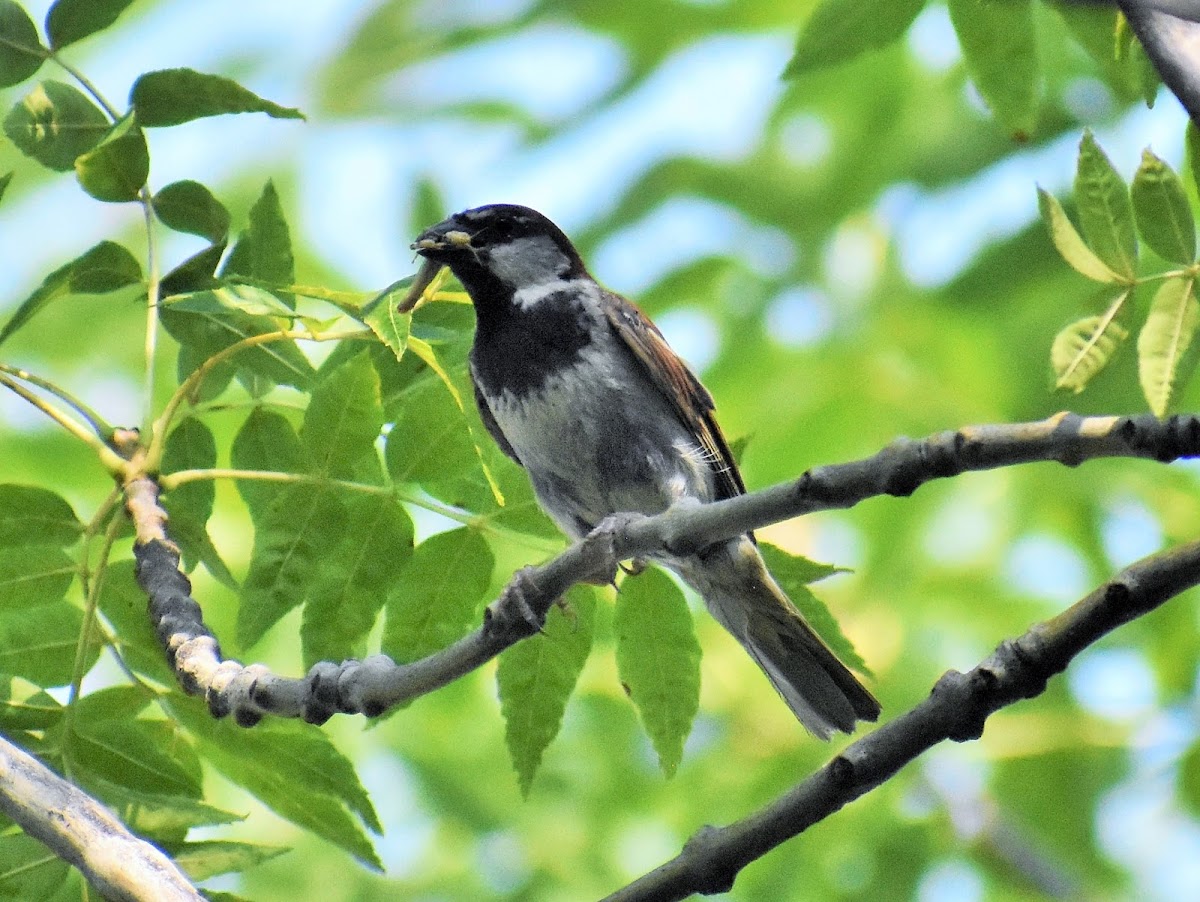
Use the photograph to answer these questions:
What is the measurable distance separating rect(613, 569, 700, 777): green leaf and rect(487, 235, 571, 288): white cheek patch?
5.82 feet

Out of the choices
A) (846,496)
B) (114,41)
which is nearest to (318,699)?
(846,496)

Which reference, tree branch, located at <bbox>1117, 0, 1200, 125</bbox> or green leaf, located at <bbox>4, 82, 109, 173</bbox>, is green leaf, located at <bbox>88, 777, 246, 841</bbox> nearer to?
green leaf, located at <bbox>4, 82, 109, 173</bbox>

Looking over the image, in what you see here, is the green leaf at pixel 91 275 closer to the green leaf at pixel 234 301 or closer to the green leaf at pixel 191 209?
the green leaf at pixel 191 209

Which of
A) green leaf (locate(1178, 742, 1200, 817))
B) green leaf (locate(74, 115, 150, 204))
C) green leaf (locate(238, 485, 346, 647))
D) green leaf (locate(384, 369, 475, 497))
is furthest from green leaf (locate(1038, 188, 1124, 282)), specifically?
green leaf (locate(1178, 742, 1200, 817))

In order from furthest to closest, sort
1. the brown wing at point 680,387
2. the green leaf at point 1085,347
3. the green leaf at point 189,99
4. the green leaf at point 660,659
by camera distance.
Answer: the brown wing at point 680,387 → the green leaf at point 660,659 → the green leaf at point 189,99 → the green leaf at point 1085,347

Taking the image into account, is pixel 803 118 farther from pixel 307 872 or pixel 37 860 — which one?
pixel 37 860

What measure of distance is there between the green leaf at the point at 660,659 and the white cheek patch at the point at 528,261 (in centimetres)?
177

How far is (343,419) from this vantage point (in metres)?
3.31

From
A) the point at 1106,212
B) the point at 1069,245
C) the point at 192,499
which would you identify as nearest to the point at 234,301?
the point at 192,499

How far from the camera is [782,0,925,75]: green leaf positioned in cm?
337

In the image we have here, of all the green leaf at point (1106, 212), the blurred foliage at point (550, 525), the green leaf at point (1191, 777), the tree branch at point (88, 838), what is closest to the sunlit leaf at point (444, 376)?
the blurred foliage at point (550, 525)

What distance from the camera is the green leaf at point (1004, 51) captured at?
10.9 ft

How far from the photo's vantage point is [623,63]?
6.46m

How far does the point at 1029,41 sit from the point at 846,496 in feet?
5.37
